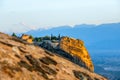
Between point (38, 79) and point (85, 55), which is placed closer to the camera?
point (38, 79)

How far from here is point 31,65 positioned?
4609cm

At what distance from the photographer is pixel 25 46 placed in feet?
173

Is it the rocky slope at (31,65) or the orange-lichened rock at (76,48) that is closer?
the rocky slope at (31,65)

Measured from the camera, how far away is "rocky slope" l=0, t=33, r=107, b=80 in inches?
1658

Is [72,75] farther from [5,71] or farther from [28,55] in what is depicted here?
[5,71]

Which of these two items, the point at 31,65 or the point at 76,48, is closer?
the point at 31,65

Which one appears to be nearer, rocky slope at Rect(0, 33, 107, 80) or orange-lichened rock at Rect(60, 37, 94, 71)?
rocky slope at Rect(0, 33, 107, 80)

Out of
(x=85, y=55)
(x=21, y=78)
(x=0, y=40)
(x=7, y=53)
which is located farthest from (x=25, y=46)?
(x=85, y=55)

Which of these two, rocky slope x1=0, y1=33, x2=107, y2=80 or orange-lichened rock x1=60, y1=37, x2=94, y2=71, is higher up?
rocky slope x1=0, y1=33, x2=107, y2=80

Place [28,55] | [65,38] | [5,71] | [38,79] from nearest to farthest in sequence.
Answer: [5,71]
[38,79]
[28,55]
[65,38]

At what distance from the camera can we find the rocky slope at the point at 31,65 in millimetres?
42125

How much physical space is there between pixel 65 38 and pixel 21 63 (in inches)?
3270

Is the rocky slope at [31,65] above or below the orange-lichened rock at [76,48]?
above

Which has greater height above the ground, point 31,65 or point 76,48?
point 31,65
